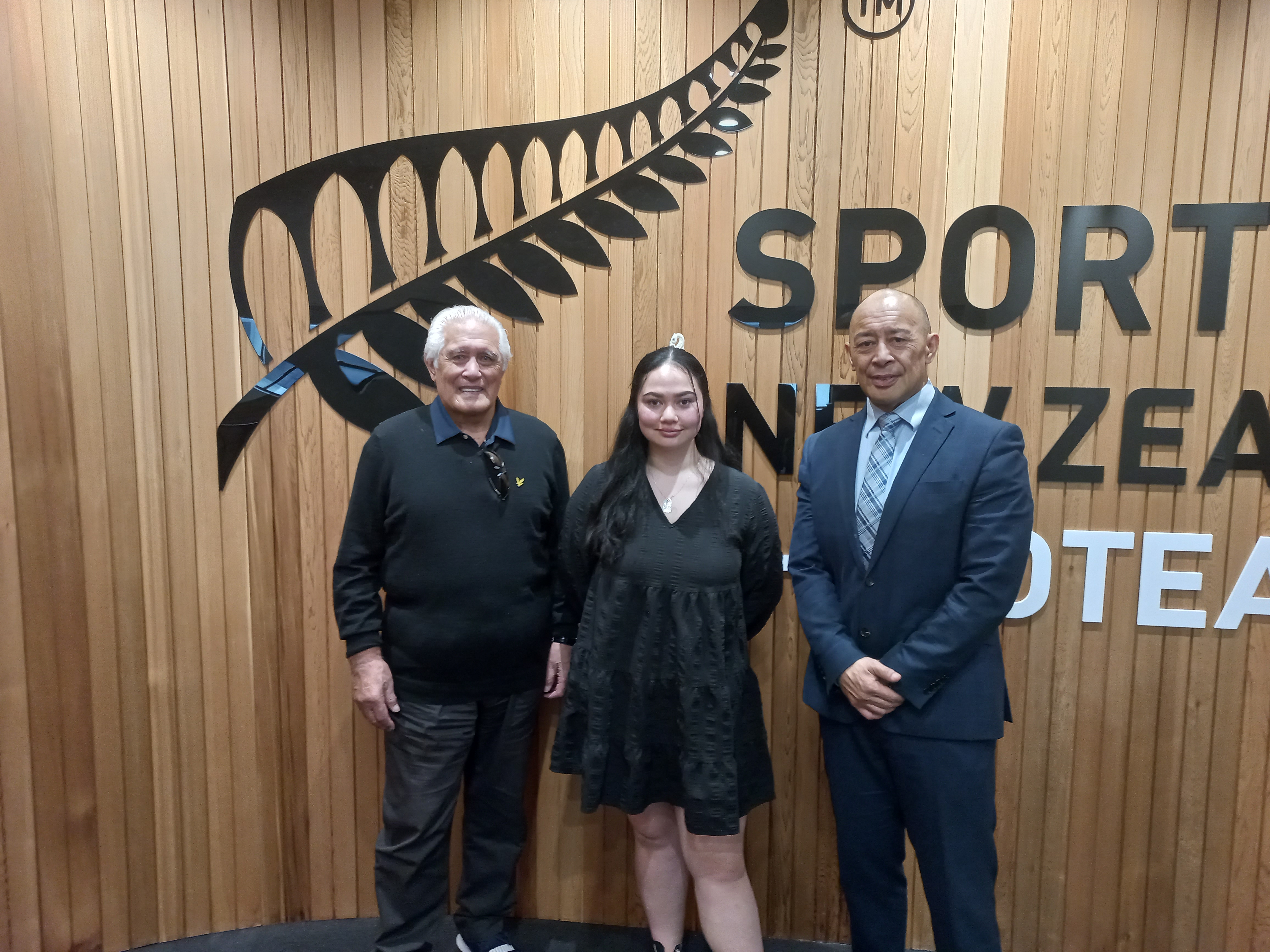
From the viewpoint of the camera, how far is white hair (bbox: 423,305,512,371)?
2.01 m

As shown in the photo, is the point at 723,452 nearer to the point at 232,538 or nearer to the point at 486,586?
the point at 486,586

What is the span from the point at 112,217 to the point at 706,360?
1.90m

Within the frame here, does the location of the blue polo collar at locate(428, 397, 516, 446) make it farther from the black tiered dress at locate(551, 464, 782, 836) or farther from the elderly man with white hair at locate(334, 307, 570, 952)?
the black tiered dress at locate(551, 464, 782, 836)

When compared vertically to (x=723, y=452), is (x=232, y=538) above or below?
below

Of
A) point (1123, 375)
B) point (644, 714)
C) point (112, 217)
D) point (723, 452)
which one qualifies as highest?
point (112, 217)

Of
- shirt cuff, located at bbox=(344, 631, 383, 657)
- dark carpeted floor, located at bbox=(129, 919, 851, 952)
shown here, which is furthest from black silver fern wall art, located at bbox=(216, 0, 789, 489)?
dark carpeted floor, located at bbox=(129, 919, 851, 952)

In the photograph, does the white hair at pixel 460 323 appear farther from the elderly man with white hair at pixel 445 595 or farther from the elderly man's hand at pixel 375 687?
the elderly man's hand at pixel 375 687

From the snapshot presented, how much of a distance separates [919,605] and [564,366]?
1281 millimetres

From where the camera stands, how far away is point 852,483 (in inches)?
70.3

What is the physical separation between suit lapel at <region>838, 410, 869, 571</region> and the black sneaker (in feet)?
5.49

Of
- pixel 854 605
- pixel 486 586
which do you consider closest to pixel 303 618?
pixel 486 586

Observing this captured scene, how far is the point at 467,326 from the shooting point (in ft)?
6.55

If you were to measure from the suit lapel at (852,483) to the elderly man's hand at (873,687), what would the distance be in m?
0.23

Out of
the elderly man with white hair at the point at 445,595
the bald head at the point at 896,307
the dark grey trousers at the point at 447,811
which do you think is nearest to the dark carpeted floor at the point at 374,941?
the dark grey trousers at the point at 447,811
